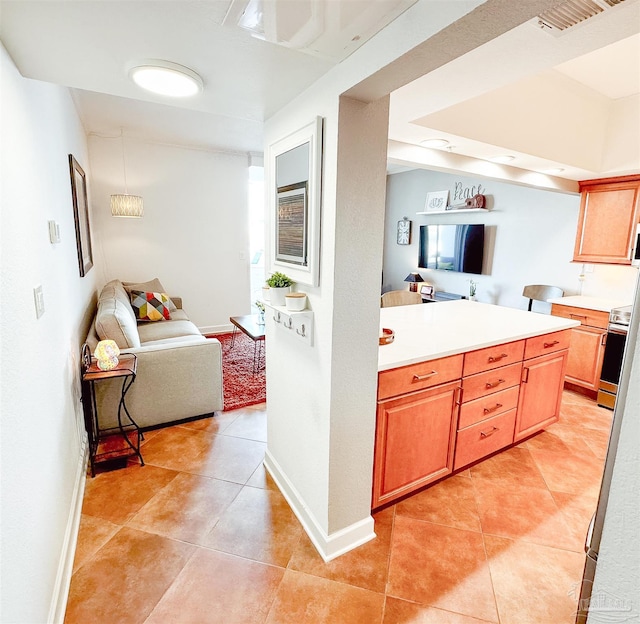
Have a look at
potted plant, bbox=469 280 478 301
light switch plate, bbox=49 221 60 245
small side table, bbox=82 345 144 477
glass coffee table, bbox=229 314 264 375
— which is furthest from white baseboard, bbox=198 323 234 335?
potted plant, bbox=469 280 478 301

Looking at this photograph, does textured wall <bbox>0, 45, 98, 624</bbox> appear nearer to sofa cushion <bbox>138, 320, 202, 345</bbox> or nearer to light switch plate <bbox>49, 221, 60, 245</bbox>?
light switch plate <bbox>49, 221, 60, 245</bbox>

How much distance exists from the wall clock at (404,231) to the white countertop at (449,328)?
9.97 ft

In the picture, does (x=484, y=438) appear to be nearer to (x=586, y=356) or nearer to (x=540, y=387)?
(x=540, y=387)

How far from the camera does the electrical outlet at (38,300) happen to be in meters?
1.40

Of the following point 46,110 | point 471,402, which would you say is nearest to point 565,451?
point 471,402

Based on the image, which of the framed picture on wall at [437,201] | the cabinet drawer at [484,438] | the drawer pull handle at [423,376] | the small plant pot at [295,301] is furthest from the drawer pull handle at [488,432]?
the framed picture on wall at [437,201]

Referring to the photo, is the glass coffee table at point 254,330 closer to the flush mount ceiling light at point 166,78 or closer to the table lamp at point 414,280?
the flush mount ceiling light at point 166,78

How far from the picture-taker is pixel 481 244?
4.91m

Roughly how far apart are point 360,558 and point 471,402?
1.03 meters

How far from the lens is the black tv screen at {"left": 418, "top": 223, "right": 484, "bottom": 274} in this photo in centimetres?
495

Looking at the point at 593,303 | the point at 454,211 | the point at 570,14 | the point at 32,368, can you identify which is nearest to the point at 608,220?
the point at 593,303

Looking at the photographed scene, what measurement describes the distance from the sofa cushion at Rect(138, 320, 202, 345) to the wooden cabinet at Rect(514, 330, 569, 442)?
112 inches

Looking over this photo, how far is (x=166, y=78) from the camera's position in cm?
139

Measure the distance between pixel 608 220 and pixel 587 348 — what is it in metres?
1.30
